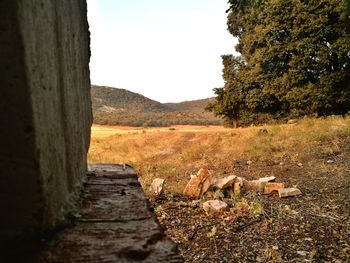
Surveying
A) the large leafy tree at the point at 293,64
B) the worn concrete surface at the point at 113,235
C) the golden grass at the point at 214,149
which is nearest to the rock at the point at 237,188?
the golden grass at the point at 214,149

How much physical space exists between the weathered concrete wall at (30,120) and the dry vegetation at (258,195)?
362 cm

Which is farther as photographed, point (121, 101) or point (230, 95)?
point (121, 101)

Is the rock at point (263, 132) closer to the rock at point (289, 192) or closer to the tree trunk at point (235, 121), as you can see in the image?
the rock at point (289, 192)

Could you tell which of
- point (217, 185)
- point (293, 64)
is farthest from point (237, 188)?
point (293, 64)

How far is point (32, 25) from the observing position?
663mm

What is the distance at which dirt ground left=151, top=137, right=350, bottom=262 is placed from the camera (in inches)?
162

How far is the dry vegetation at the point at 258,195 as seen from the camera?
4.29 meters

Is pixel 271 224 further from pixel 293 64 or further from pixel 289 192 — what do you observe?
pixel 293 64

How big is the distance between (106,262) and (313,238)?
4.28 m

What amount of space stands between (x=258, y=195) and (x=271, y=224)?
56.9 inches

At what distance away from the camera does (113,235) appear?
0.82 m

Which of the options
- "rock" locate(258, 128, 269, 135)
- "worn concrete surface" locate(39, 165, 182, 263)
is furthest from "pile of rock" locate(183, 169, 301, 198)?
"worn concrete surface" locate(39, 165, 182, 263)

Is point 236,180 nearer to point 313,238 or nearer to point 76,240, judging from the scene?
point 313,238

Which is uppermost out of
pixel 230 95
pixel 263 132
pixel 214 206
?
pixel 230 95
